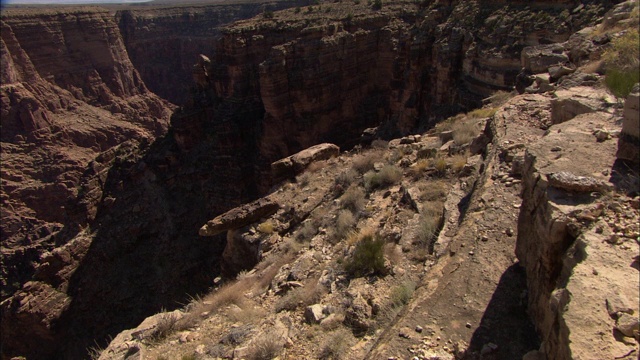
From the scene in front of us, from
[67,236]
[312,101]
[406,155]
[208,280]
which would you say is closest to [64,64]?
[67,236]

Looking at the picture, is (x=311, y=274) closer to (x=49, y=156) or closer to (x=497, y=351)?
(x=497, y=351)

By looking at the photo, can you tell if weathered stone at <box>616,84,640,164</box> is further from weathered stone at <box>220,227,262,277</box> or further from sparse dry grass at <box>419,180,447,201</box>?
weathered stone at <box>220,227,262,277</box>

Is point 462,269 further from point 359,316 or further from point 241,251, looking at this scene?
point 241,251

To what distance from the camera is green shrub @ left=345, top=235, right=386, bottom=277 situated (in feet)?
22.4

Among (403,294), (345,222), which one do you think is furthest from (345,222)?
(403,294)

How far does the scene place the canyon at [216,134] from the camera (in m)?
16.8

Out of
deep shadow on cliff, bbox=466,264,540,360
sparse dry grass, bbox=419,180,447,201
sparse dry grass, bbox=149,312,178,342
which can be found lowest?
sparse dry grass, bbox=149,312,178,342

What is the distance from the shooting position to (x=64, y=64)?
44.3 meters

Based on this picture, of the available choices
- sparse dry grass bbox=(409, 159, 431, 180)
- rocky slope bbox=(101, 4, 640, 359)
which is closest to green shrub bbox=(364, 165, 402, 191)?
rocky slope bbox=(101, 4, 640, 359)

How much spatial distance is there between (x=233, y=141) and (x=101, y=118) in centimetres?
2333

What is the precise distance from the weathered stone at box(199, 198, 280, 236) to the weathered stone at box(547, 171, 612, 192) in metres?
9.28

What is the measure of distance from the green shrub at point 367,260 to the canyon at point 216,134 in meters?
2.90

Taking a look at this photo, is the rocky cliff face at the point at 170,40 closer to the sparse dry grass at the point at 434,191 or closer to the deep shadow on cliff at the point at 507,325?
the sparse dry grass at the point at 434,191

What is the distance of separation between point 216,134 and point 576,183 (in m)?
23.3
